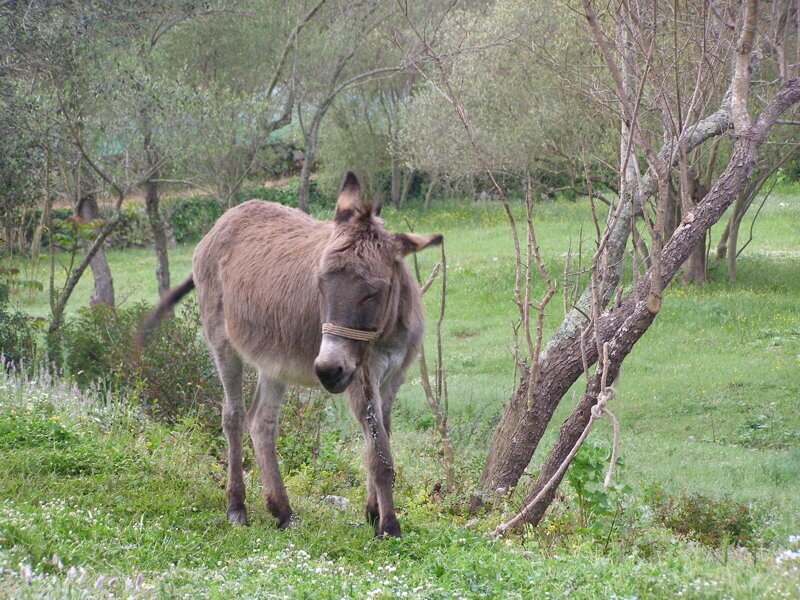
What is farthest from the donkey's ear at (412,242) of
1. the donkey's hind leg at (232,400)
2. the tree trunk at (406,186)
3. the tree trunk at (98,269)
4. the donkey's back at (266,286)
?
the tree trunk at (406,186)

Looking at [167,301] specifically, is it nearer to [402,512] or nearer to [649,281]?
[402,512]

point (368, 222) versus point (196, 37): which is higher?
point (196, 37)

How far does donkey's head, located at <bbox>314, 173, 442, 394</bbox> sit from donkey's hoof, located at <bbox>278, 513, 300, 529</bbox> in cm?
145

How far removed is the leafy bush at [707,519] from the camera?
21.4ft

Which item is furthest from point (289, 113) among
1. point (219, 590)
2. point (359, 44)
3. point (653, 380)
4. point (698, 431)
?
point (219, 590)

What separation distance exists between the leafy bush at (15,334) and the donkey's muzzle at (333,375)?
782 centimetres

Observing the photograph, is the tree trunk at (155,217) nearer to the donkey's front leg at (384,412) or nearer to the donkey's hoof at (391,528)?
the donkey's front leg at (384,412)

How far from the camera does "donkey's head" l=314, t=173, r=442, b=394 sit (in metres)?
4.66

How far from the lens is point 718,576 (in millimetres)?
3461

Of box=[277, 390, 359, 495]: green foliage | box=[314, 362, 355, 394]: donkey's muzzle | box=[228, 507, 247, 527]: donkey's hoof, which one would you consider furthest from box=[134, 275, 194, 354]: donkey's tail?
box=[314, 362, 355, 394]: donkey's muzzle

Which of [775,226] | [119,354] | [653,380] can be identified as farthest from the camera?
[775,226]

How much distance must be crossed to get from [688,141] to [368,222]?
339 centimetres

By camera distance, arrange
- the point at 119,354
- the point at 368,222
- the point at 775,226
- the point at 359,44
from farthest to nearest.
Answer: the point at 775,226 → the point at 359,44 → the point at 119,354 → the point at 368,222

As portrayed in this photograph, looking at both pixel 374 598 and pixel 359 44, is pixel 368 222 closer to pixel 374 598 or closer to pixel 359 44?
pixel 374 598
